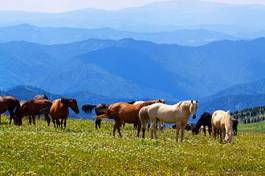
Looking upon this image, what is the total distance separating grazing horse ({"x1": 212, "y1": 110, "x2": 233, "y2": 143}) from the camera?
4012cm

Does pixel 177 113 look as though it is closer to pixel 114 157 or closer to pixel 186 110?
pixel 186 110

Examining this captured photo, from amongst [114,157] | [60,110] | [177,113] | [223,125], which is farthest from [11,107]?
[114,157]

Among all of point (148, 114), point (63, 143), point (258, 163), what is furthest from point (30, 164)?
point (148, 114)

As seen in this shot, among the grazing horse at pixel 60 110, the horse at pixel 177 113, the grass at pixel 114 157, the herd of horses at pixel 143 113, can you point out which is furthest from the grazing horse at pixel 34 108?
the grass at pixel 114 157

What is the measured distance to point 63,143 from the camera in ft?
95.7

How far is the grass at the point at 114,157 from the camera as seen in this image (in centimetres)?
2280

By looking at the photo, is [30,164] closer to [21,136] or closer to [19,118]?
[21,136]

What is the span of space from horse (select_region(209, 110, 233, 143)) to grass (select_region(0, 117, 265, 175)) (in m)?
5.91

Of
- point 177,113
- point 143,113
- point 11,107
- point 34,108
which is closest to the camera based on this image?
point 177,113

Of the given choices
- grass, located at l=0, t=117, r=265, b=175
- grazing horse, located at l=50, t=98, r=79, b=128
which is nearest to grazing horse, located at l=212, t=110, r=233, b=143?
grass, located at l=0, t=117, r=265, b=175

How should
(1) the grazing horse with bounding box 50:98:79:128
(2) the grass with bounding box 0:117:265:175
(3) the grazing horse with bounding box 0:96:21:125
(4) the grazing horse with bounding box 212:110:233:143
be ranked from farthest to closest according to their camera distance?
(3) the grazing horse with bounding box 0:96:21:125
(1) the grazing horse with bounding box 50:98:79:128
(4) the grazing horse with bounding box 212:110:233:143
(2) the grass with bounding box 0:117:265:175

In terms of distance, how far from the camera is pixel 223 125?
137ft

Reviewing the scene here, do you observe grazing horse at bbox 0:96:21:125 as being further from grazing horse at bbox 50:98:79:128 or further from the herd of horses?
grazing horse at bbox 50:98:79:128

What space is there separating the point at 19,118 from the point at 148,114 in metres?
12.6
